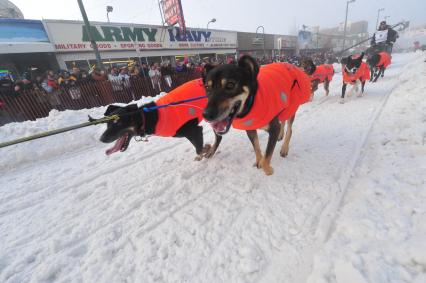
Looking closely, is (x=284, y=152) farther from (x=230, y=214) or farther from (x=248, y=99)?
(x=230, y=214)

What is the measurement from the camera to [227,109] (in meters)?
2.22

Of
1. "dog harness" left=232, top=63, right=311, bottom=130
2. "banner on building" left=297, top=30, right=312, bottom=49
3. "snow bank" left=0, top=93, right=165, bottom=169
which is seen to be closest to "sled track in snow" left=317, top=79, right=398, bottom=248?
"dog harness" left=232, top=63, right=311, bottom=130

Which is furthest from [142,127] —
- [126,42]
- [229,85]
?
[126,42]

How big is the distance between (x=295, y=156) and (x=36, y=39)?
1655 cm

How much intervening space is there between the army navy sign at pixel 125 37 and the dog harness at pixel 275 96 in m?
14.2

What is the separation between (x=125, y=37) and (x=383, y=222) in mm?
19927

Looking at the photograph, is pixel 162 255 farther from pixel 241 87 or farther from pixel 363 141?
pixel 363 141

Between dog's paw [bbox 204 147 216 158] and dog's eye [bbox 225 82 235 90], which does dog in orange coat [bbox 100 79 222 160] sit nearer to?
dog's paw [bbox 204 147 216 158]

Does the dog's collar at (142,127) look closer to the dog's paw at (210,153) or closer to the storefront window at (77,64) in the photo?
the dog's paw at (210,153)

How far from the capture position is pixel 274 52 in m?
39.0

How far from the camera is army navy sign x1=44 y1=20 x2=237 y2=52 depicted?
13.9 metres

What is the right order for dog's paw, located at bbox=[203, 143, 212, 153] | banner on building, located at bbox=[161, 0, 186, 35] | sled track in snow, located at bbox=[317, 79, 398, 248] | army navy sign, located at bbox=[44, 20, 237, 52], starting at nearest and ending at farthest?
sled track in snow, located at bbox=[317, 79, 398, 248], dog's paw, located at bbox=[203, 143, 212, 153], army navy sign, located at bbox=[44, 20, 237, 52], banner on building, located at bbox=[161, 0, 186, 35]

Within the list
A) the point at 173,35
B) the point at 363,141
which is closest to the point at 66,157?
the point at 363,141

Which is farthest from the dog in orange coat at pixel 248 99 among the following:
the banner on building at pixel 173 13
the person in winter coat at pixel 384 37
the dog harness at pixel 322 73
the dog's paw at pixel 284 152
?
the banner on building at pixel 173 13
